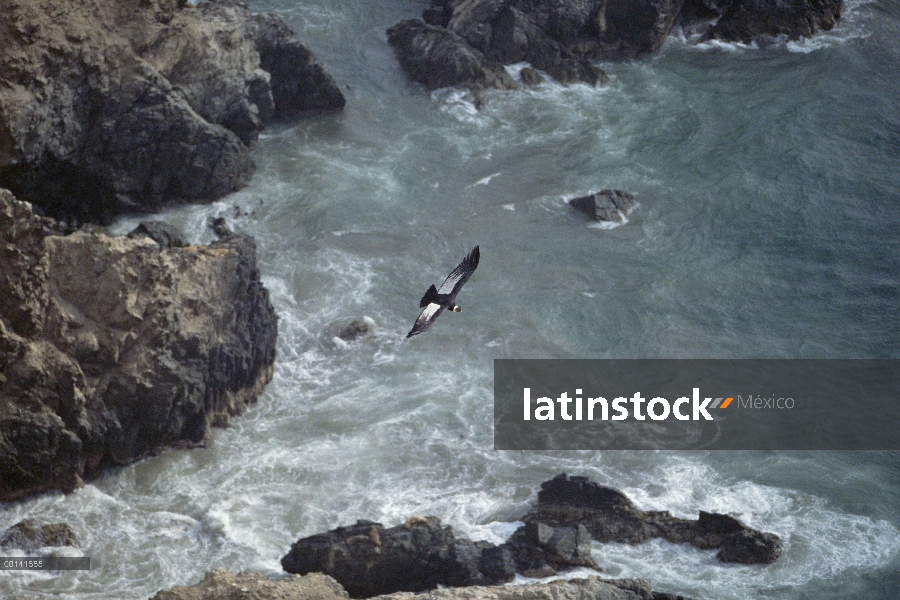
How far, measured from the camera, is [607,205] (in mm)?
55844

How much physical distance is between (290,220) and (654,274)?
1364 centimetres

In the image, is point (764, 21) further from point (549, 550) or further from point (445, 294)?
point (445, 294)

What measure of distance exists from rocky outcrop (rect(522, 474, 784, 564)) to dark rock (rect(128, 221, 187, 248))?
610 inches

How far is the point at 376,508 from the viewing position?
41.2m

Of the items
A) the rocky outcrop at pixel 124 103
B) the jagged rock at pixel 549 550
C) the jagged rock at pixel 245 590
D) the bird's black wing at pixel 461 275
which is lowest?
the jagged rock at pixel 549 550

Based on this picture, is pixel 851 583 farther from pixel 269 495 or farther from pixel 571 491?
pixel 269 495

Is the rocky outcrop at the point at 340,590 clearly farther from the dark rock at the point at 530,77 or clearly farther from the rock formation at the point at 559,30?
the dark rock at the point at 530,77

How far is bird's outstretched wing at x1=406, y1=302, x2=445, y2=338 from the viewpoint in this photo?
32.0 metres

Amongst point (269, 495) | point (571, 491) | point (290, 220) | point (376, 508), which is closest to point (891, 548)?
point (571, 491)

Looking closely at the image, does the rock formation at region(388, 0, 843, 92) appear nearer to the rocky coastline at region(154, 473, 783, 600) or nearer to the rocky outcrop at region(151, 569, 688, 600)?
the rocky coastline at region(154, 473, 783, 600)

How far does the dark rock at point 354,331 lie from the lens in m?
48.3

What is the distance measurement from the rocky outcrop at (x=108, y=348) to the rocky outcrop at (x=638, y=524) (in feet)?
34.5

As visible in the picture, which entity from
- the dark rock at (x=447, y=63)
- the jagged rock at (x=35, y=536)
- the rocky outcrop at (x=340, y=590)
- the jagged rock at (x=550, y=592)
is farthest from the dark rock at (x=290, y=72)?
the jagged rock at (x=550, y=592)

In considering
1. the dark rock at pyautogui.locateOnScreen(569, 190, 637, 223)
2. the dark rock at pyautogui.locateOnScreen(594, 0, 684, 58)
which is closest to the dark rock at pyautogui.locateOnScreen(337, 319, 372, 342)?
the dark rock at pyautogui.locateOnScreen(569, 190, 637, 223)
